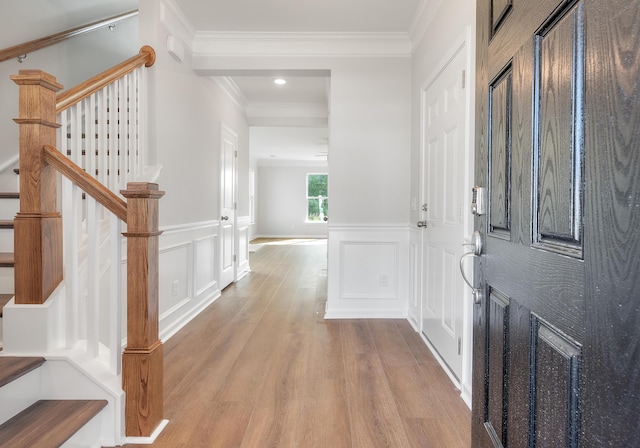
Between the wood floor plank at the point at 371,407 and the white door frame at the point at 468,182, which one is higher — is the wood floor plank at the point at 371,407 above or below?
below

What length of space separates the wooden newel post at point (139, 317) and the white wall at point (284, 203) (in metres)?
11.2

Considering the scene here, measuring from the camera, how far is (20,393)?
4.86ft

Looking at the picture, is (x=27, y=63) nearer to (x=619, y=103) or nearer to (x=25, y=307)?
(x=25, y=307)

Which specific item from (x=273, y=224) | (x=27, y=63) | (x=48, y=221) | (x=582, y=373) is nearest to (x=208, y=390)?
(x=48, y=221)

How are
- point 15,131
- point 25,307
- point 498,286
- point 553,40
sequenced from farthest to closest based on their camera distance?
1. point 15,131
2. point 25,307
3. point 498,286
4. point 553,40

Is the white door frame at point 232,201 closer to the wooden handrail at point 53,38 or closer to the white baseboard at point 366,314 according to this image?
the wooden handrail at point 53,38

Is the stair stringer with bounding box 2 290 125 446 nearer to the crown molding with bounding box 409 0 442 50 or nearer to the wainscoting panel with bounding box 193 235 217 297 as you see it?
the wainscoting panel with bounding box 193 235 217 297

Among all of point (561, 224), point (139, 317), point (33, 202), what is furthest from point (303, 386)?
point (561, 224)

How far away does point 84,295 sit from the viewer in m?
1.83

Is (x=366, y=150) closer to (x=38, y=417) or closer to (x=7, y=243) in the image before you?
(x=7, y=243)

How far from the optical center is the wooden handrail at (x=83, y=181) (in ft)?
5.12

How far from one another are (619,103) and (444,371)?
216cm

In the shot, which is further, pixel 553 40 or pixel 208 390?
pixel 208 390

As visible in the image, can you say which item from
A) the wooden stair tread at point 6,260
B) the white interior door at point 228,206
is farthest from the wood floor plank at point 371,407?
the white interior door at point 228,206
